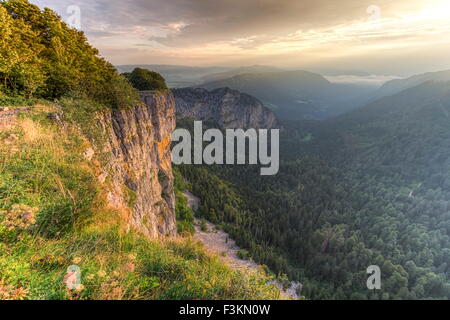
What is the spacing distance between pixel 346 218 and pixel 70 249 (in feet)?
348

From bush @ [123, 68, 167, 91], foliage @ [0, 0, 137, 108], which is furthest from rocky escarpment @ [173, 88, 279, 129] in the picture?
foliage @ [0, 0, 137, 108]

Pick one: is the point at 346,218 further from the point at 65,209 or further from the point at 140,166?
the point at 65,209

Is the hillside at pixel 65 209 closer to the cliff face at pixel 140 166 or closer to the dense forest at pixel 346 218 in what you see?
the cliff face at pixel 140 166

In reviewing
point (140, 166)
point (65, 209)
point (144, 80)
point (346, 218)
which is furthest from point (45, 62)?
point (346, 218)

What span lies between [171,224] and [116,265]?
29.4 m

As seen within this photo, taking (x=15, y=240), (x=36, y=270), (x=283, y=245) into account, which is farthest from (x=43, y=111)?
(x=283, y=245)

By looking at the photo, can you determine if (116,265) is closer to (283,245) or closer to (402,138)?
(283,245)

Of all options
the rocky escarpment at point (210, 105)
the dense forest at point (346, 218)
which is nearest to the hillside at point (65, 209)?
the dense forest at point (346, 218)

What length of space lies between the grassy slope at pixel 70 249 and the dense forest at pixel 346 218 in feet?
170

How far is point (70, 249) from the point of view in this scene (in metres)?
→ 4.67
